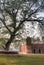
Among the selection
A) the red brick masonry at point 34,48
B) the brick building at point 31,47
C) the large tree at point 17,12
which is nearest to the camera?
the large tree at point 17,12

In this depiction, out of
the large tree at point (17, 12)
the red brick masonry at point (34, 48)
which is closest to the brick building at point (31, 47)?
the red brick masonry at point (34, 48)

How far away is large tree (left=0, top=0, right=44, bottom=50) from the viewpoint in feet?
71.4

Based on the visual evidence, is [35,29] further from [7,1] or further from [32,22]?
[7,1]

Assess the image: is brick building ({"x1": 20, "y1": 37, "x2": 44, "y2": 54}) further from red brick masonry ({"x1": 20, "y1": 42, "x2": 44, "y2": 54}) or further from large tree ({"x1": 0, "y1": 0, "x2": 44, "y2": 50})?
large tree ({"x1": 0, "y1": 0, "x2": 44, "y2": 50})

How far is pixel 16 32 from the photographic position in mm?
22875

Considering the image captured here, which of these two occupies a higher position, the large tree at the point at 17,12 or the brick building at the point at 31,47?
the large tree at the point at 17,12

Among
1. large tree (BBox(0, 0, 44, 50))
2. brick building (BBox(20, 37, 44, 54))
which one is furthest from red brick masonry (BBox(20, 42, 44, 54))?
large tree (BBox(0, 0, 44, 50))

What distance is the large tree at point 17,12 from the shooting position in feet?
71.4

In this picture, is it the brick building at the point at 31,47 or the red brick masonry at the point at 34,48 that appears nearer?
the brick building at the point at 31,47

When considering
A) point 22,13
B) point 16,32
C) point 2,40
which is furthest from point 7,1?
point 2,40

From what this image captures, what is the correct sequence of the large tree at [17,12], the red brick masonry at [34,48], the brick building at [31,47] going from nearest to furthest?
the large tree at [17,12], the brick building at [31,47], the red brick masonry at [34,48]

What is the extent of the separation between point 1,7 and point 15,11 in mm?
1806

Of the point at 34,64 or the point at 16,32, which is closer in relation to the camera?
the point at 34,64

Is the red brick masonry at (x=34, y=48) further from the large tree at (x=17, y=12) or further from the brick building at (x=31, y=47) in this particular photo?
the large tree at (x=17, y=12)
